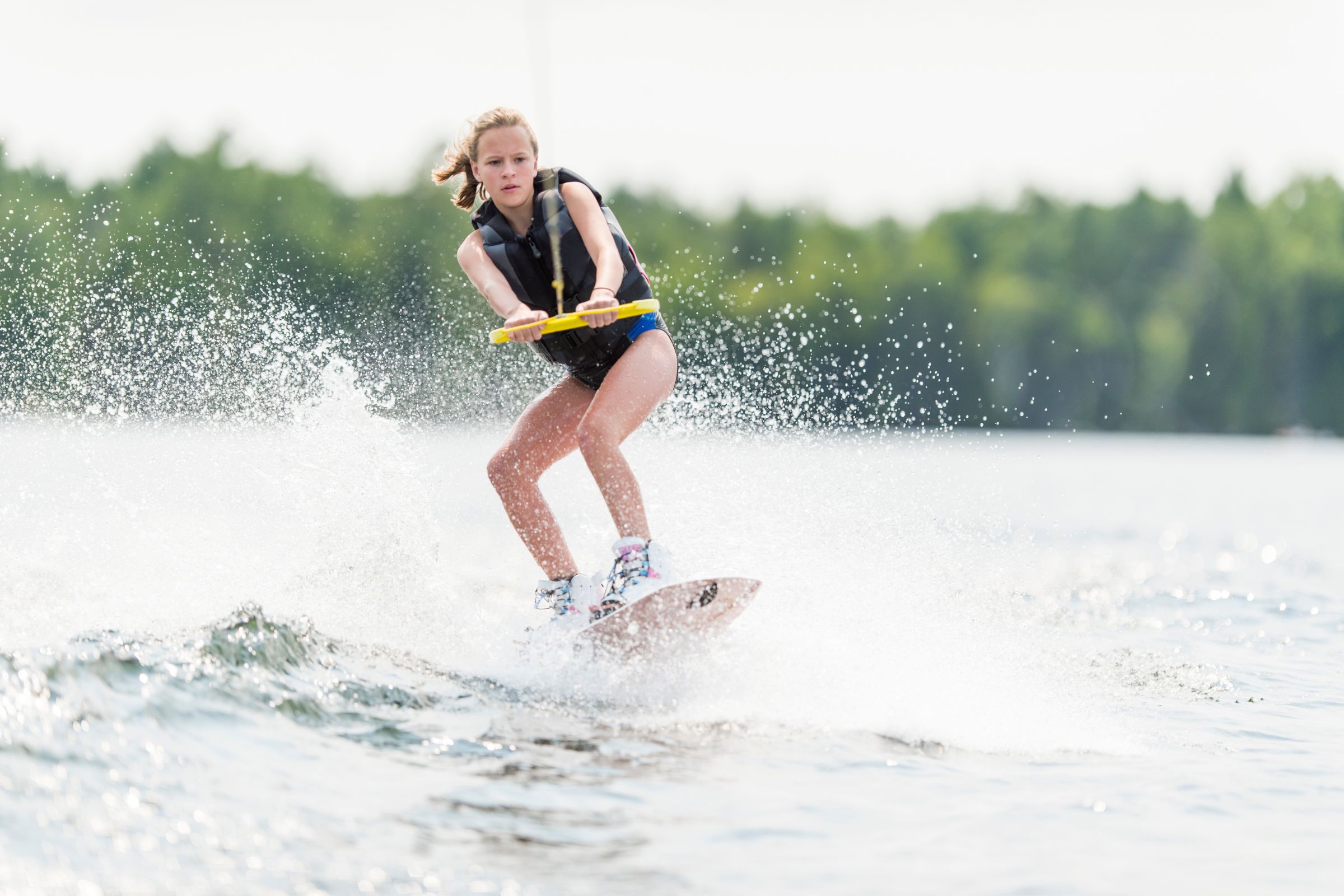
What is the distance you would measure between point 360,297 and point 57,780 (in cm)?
4816

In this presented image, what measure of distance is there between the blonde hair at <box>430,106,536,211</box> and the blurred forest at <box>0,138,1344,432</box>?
2758cm

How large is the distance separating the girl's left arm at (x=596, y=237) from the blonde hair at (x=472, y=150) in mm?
244

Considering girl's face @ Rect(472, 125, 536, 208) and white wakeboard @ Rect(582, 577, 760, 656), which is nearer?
white wakeboard @ Rect(582, 577, 760, 656)

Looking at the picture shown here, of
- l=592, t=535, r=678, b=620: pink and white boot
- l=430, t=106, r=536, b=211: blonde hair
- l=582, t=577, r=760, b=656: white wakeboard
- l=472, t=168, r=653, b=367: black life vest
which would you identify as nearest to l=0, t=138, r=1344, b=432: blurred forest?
l=430, t=106, r=536, b=211: blonde hair

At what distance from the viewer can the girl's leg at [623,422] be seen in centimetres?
527

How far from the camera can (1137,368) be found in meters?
69.0

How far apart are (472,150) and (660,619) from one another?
2078 mm

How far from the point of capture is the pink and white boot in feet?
16.9

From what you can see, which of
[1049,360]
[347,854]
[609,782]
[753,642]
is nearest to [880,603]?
[753,642]

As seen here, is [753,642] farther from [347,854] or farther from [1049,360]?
[1049,360]

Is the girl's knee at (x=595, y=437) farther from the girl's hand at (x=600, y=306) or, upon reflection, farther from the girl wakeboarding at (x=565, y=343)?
the girl's hand at (x=600, y=306)

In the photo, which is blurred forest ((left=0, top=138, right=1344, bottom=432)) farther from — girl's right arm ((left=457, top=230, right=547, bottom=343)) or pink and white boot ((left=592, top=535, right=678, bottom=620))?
pink and white boot ((left=592, top=535, right=678, bottom=620))

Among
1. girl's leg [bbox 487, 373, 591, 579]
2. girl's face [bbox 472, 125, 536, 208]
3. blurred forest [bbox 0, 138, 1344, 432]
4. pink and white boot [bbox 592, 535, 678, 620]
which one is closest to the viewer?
pink and white boot [bbox 592, 535, 678, 620]

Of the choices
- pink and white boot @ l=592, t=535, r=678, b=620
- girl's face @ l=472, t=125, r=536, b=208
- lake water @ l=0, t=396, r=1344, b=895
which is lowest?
lake water @ l=0, t=396, r=1344, b=895
